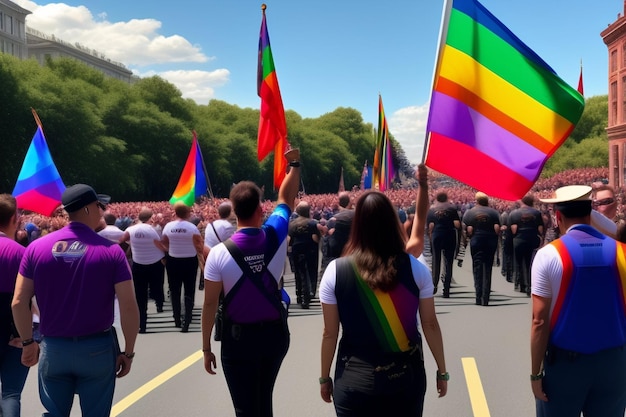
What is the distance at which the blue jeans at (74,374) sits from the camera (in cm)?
352

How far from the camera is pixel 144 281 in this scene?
9.48 m

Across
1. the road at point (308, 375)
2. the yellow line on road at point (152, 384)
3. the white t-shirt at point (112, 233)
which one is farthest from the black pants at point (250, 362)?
the white t-shirt at point (112, 233)

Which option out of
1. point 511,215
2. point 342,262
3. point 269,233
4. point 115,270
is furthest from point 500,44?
point 511,215

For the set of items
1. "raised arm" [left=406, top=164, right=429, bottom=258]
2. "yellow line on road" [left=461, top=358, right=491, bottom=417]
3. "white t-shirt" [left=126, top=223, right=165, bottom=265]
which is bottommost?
"yellow line on road" [left=461, top=358, right=491, bottom=417]

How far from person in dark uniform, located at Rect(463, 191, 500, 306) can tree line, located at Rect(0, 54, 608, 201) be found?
37.0 m

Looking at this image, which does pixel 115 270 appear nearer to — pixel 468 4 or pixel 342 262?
pixel 342 262

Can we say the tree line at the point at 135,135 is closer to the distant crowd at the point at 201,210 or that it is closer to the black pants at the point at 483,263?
the distant crowd at the point at 201,210

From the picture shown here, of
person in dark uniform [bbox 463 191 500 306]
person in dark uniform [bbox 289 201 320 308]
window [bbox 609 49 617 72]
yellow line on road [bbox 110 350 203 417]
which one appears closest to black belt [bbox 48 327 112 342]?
yellow line on road [bbox 110 350 203 417]

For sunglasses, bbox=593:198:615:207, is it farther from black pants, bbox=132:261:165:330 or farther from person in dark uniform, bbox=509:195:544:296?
black pants, bbox=132:261:165:330

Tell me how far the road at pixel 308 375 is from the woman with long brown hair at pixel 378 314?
2.40m

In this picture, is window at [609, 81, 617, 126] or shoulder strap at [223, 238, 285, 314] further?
window at [609, 81, 617, 126]

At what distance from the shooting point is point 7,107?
41.6 m

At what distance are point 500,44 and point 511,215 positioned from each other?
22.4 ft

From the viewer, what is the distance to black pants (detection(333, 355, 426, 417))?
9.80 ft
